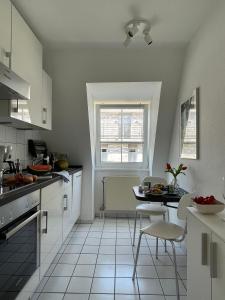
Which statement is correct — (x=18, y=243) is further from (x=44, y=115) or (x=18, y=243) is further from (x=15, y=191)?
(x=44, y=115)

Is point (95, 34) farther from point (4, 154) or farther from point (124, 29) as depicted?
point (4, 154)

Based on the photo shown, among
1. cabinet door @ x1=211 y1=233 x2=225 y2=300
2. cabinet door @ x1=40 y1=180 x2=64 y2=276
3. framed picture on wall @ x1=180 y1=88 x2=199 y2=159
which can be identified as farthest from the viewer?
framed picture on wall @ x1=180 y1=88 x2=199 y2=159

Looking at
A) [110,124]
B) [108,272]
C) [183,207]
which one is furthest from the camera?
[110,124]

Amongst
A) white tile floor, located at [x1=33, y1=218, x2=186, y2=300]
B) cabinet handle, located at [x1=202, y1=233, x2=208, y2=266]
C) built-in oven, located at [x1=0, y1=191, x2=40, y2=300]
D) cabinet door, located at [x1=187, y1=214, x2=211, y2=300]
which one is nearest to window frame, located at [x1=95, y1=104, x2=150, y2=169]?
white tile floor, located at [x1=33, y1=218, x2=186, y2=300]

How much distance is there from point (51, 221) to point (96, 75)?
1.93 meters

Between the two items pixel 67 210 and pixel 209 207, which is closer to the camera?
pixel 209 207

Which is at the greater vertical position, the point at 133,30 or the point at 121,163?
the point at 133,30

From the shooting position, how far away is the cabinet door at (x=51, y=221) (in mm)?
1929

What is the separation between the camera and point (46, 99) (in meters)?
3.01

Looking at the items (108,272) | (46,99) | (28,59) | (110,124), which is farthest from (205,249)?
(110,124)

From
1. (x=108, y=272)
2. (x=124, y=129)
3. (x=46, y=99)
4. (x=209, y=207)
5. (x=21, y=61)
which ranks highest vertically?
(x=21, y=61)

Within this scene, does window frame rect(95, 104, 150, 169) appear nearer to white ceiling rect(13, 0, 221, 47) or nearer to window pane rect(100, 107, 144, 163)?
window pane rect(100, 107, 144, 163)

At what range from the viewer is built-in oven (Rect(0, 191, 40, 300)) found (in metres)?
1.25

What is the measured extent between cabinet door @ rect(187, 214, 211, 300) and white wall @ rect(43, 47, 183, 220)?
2.16 meters
